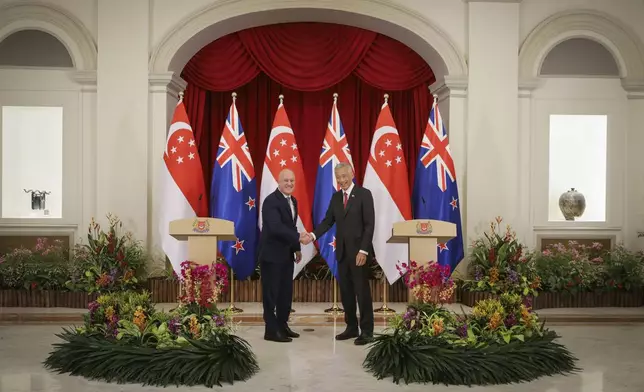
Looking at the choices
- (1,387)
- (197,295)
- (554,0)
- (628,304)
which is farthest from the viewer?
(554,0)

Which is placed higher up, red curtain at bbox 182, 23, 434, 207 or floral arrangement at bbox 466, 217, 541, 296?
red curtain at bbox 182, 23, 434, 207

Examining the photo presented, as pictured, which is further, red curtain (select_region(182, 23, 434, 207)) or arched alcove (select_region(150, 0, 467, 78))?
red curtain (select_region(182, 23, 434, 207))

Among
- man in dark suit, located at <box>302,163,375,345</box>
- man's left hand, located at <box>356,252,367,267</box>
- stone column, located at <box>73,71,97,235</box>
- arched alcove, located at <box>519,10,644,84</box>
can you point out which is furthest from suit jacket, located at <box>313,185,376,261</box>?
stone column, located at <box>73,71,97,235</box>

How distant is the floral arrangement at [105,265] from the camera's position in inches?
356

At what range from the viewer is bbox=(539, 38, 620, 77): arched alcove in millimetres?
10609

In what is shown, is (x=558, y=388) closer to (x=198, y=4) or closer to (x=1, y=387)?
(x=1, y=387)

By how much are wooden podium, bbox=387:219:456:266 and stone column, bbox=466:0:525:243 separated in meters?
3.20

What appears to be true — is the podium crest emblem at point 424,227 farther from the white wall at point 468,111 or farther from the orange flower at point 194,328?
the white wall at point 468,111

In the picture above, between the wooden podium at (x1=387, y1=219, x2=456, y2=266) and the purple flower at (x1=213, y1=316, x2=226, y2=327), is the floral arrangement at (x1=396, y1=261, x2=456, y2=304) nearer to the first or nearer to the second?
the wooden podium at (x1=387, y1=219, x2=456, y2=266)

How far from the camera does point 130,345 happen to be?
19.5ft

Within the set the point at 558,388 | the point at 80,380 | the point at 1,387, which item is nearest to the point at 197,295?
the point at 80,380

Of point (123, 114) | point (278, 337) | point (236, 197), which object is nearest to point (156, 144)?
point (123, 114)

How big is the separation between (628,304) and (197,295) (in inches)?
230

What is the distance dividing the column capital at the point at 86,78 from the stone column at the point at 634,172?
710cm
